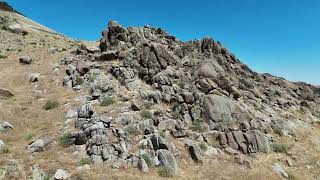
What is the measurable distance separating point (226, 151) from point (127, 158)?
9462 mm

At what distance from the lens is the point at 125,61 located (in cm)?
4369

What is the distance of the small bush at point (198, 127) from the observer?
Result: 108ft

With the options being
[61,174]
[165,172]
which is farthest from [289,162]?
[61,174]

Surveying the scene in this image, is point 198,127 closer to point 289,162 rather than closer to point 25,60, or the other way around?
point 289,162

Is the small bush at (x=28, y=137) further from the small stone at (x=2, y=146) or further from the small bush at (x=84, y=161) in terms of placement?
the small bush at (x=84, y=161)

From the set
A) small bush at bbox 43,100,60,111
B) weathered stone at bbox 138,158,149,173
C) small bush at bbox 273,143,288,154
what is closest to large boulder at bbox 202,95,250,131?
small bush at bbox 273,143,288,154

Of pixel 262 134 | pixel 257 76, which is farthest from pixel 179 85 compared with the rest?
pixel 257 76

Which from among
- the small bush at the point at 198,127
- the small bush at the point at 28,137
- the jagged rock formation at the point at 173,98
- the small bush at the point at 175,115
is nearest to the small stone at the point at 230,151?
the jagged rock formation at the point at 173,98

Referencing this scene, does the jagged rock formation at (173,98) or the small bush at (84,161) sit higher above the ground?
the jagged rock formation at (173,98)

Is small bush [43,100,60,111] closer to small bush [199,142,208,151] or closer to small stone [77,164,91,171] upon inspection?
small stone [77,164,91,171]

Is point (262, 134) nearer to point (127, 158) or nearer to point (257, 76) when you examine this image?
point (127, 158)

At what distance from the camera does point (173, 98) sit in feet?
120

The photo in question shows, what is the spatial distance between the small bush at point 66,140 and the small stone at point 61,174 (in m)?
4.36

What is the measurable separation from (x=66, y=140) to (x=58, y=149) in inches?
44.7
